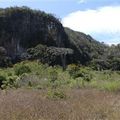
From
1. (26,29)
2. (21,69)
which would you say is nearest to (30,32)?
(26,29)

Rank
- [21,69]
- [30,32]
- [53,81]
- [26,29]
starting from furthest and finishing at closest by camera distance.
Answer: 1. [26,29]
2. [30,32]
3. [21,69]
4. [53,81]

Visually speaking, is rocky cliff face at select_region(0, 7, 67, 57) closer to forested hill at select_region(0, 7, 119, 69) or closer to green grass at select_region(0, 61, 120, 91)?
forested hill at select_region(0, 7, 119, 69)

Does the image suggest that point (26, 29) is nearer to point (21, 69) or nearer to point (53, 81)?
point (21, 69)

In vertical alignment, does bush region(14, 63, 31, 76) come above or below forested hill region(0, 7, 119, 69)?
below

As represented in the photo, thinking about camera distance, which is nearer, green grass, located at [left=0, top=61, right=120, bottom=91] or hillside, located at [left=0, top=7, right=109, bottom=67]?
green grass, located at [left=0, top=61, right=120, bottom=91]

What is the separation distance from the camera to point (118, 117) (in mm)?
10008

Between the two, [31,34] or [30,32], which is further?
[30,32]

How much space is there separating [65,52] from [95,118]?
87284 mm

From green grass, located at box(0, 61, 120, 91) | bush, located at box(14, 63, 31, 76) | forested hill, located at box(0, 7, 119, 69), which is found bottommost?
green grass, located at box(0, 61, 120, 91)

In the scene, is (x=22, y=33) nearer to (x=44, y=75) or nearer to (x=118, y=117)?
(x=44, y=75)

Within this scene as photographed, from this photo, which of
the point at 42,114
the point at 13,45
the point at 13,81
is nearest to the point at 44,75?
the point at 13,81

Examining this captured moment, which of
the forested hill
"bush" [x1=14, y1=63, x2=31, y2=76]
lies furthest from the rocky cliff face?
"bush" [x1=14, y1=63, x2=31, y2=76]

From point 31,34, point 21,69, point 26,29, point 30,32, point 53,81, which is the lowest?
point 53,81

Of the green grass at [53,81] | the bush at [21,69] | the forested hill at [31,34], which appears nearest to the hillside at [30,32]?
the forested hill at [31,34]
